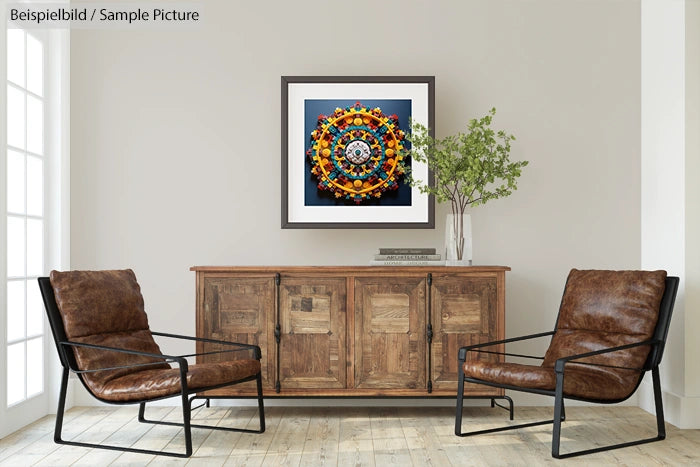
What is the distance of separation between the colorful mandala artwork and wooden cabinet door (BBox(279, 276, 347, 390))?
2.38 ft

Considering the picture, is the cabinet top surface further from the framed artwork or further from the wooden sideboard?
the framed artwork

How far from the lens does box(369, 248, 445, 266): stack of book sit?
14.5 ft

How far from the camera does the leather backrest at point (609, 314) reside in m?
3.89

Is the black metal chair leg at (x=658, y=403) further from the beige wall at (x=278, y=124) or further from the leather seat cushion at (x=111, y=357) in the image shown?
the leather seat cushion at (x=111, y=357)

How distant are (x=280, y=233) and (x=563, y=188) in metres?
1.91

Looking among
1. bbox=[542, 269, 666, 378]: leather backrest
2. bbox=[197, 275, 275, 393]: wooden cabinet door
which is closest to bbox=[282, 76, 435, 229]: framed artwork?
bbox=[197, 275, 275, 393]: wooden cabinet door

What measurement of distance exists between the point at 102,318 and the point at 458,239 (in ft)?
6.98

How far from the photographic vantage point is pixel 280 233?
4.81 meters

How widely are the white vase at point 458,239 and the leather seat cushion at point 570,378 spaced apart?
80cm

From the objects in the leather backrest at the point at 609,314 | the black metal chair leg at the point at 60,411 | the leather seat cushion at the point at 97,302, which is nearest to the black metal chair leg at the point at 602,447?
the leather backrest at the point at 609,314

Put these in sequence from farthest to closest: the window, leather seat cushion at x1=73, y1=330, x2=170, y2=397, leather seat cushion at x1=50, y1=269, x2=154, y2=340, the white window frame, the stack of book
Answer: the white window frame < the stack of book < the window < leather seat cushion at x1=50, y1=269, x2=154, y2=340 < leather seat cushion at x1=73, y1=330, x2=170, y2=397

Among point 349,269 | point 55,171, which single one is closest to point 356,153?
point 349,269

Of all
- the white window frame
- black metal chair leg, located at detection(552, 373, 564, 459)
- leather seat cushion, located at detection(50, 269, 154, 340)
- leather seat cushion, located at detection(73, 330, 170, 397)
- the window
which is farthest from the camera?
the white window frame

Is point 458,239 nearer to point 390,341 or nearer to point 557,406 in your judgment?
point 390,341
